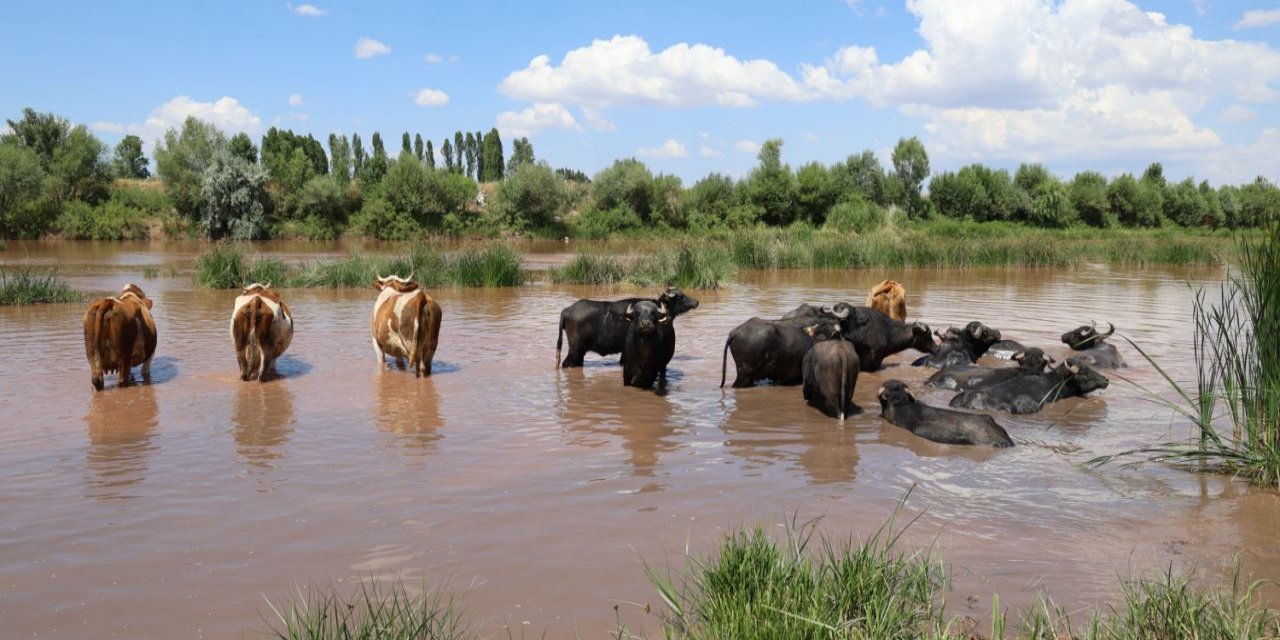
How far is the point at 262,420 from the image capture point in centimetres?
866

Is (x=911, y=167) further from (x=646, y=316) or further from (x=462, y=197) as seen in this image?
(x=646, y=316)

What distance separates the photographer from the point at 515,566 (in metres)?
4.97

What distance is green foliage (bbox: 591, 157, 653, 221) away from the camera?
228ft

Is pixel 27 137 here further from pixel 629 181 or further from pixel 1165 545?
pixel 1165 545

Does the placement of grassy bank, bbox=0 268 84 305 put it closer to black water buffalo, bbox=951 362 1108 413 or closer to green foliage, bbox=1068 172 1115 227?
black water buffalo, bbox=951 362 1108 413

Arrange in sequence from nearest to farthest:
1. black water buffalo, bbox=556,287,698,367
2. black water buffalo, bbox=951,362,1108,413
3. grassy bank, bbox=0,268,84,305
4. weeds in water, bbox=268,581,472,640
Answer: weeds in water, bbox=268,581,472,640 < black water buffalo, bbox=951,362,1108,413 < black water buffalo, bbox=556,287,698,367 < grassy bank, bbox=0,268,84,305

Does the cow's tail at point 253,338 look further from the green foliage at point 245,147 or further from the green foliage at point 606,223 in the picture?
the green foliage at point 245,147

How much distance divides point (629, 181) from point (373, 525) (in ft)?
213

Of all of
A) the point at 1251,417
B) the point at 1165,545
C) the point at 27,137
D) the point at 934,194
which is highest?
the point at 27,137

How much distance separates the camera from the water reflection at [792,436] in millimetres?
7188

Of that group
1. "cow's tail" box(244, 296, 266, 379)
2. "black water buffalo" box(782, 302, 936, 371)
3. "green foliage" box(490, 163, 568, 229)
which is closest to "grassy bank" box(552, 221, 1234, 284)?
"black water buffalo" box(782, 302, 936, 371)

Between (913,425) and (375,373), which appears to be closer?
(913,425)

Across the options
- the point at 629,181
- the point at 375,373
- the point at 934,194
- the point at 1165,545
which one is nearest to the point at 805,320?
the point at 375,373

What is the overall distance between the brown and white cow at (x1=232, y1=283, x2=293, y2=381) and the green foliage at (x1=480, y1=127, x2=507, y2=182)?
344 ft
